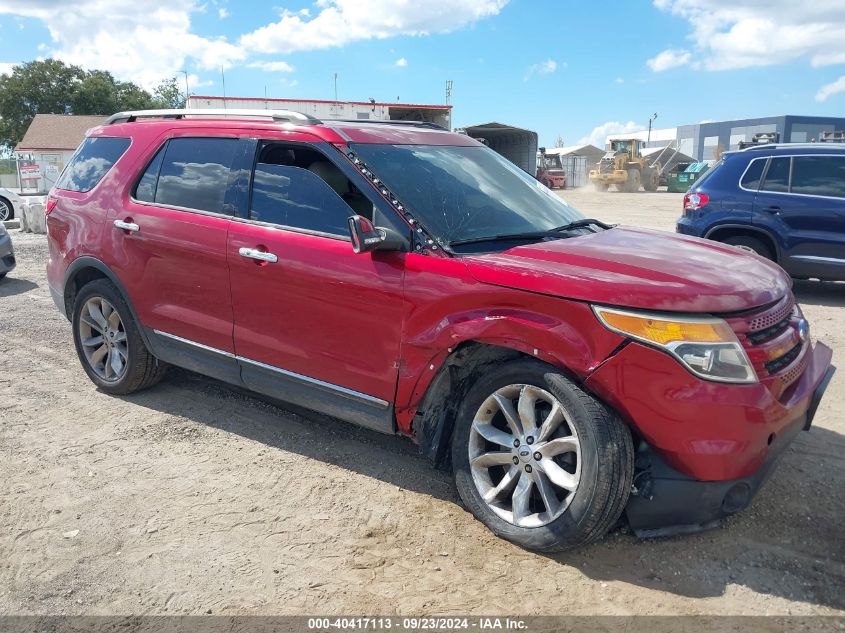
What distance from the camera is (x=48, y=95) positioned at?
197ft

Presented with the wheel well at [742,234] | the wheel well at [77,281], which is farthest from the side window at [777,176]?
the wheel well at [77,281]

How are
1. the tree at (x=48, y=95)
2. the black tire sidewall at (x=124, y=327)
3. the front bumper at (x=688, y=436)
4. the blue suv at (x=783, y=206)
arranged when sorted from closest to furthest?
1. the front bumper at (x=688, y=436)
2. the black tire sidewall at (x=124, y=327)
3. the blue suv at (x=783, y=206)
4. the tree at (x=48, y=95)

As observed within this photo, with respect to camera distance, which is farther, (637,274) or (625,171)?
(625,171)

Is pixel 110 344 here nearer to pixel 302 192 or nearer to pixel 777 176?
pixel 302 192

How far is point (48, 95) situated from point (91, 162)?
64971mm

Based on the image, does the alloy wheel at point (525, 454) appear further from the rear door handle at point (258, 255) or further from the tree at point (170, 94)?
the tree at point (170, 94)

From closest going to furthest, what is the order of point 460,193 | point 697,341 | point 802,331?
point 697,341 < point 802,331 < point 460,193

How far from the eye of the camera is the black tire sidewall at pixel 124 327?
15.7ft

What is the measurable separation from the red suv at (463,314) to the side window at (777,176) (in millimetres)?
5092

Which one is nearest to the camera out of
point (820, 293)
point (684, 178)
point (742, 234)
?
point (742, 234)

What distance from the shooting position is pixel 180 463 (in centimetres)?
402

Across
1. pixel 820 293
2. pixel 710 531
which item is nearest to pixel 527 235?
pixel 710 531

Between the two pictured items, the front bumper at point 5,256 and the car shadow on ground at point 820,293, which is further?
the front bumper at point 5,256

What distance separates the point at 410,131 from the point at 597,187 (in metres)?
40.8
